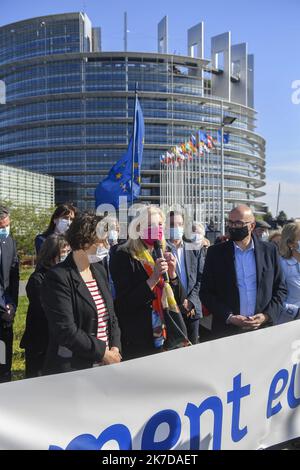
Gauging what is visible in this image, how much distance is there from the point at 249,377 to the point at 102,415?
105 centimetres

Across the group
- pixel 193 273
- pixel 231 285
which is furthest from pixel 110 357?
pixel 193 273

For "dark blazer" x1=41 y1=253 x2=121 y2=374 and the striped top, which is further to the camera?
the striped top

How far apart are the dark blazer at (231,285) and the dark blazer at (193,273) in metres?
0.54

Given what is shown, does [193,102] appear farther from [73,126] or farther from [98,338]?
[98,338]

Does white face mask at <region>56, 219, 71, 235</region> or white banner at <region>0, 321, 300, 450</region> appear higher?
white face mask at <region>56, 219, 71, 235</region>

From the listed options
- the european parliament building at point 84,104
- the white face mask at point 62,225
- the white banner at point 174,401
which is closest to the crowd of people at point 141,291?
the white banner at point 174,401

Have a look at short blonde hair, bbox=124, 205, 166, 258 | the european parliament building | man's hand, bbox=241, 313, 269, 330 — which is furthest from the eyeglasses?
the european parliament building

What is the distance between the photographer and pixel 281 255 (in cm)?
444

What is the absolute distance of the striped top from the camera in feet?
10.2

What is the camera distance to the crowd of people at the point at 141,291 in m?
3.02

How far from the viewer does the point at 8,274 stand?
15.9 ft

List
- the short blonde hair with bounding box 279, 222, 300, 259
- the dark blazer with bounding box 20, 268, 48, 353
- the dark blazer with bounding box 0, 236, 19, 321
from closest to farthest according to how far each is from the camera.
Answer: the dark blazer with bounding box 20, 268, 48, 353 < the short blonde hair with bounding box 279, 222, 300, 259 < the dark blazer with bounding box 0, 236, 19, 321

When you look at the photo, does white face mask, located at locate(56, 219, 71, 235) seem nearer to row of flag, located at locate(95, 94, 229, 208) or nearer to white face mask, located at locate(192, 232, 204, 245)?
white face mask, located at locate(192, 232, 204, 245)

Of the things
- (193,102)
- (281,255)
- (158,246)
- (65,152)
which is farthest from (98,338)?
(193,102)
